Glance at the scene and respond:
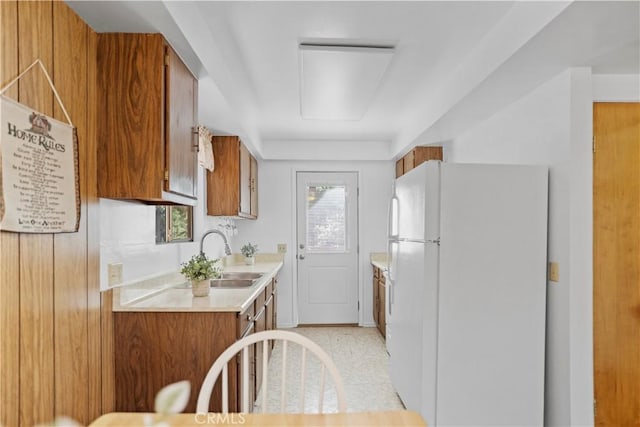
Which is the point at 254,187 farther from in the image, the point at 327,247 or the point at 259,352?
the point at 259,352

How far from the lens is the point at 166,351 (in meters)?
1.96

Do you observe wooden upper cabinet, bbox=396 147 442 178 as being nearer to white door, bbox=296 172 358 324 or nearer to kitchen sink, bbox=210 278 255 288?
white door, bbox=296 172 358 324

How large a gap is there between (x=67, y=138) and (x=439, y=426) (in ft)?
7.52

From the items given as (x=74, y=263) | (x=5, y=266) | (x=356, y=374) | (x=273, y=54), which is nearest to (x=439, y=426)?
(x=356, y=374)

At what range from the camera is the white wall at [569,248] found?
2104 millimetres

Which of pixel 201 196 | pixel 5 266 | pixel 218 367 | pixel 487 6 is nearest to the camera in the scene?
pixel 5 266

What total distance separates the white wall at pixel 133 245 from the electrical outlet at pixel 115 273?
0.02 metres

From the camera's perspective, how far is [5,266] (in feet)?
3.77

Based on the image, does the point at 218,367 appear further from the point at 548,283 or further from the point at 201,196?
the point at 201,196

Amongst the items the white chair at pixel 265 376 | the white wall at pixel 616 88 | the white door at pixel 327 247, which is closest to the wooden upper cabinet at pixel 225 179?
the white door at pixel 327 247

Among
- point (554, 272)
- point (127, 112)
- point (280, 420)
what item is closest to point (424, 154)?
point (554, 272)

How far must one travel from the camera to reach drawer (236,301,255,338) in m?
2.04

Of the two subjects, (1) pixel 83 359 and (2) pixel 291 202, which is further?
(2) pixel 291 202

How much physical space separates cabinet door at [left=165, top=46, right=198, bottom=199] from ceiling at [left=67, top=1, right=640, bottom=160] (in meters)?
0.10
